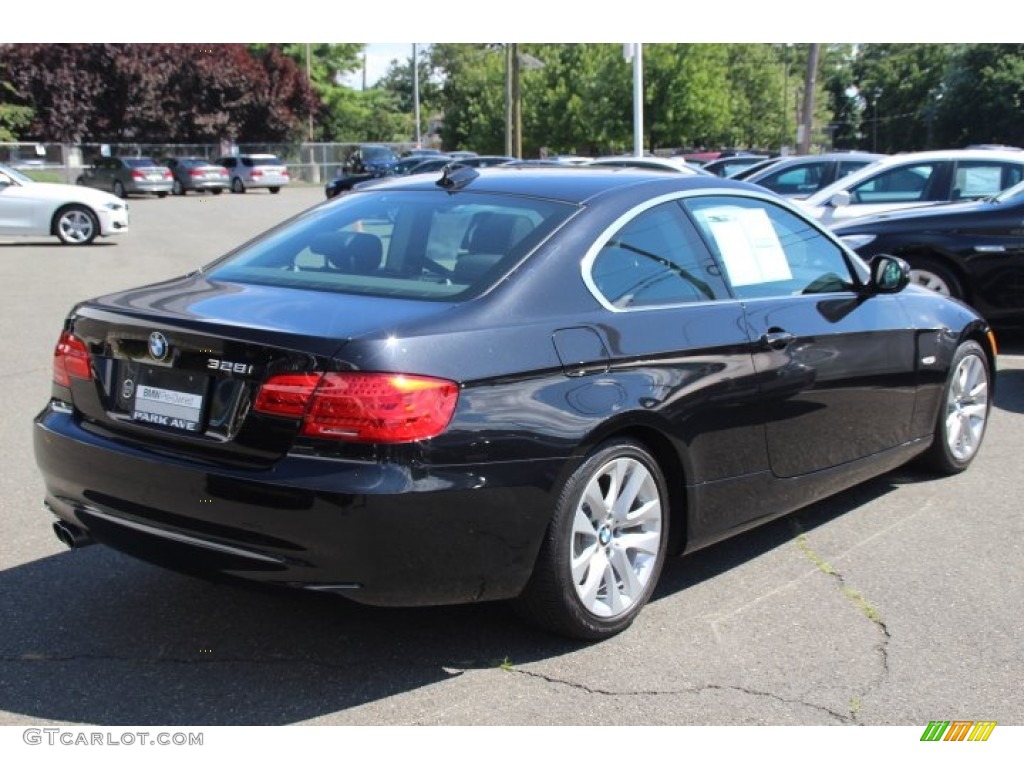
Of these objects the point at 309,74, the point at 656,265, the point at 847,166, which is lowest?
the point at 656,265

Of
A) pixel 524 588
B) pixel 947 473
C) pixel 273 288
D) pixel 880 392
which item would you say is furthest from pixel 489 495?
pixel 947 473

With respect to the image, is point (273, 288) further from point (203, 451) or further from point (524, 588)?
point (524, 588)

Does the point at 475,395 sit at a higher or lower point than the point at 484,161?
lower

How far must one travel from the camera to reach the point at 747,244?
15.9 ft

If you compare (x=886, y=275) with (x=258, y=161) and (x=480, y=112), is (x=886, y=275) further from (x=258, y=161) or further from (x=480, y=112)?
(x=480, y=112)

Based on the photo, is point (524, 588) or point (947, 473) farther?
point (947, 473)

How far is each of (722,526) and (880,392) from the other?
1.29m

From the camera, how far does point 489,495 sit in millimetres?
3562

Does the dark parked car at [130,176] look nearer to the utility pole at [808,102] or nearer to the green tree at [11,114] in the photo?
the green tree at [11,114]

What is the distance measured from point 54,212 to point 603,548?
17.9 m

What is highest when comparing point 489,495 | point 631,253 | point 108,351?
point 631,253

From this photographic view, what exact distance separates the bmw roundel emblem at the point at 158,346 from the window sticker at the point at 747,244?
2.11 metres

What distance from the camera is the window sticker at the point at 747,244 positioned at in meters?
4.69

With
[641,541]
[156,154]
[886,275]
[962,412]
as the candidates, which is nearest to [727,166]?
[962,412]
